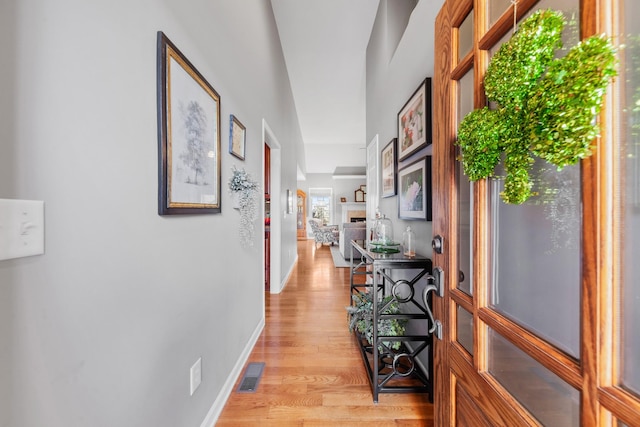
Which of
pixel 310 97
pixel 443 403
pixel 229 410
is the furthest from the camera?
pixel 310 97

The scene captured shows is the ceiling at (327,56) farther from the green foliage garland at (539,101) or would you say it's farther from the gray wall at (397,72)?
the green foliage garland at (539,101)

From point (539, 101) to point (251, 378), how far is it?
213 cm

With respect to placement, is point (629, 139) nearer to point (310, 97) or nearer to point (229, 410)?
point (229, 410)

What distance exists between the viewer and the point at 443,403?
995 mm

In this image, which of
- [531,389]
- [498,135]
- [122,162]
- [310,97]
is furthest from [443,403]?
[310,97]

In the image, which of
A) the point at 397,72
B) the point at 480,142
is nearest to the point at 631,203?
the point at 480,142

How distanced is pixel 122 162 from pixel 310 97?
202 inches

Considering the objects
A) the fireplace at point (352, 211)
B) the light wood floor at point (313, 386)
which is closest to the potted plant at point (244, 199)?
the light wood floor at point (313, 386)

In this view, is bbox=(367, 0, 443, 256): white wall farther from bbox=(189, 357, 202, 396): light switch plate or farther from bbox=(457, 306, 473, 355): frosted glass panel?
bbox=(189, 357, 202, 396): light switch plate

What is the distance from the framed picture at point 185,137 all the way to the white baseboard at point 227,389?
43.3 inches

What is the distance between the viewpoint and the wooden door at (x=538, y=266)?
453 mm

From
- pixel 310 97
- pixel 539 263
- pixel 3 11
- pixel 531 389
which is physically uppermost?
pixel 310 97

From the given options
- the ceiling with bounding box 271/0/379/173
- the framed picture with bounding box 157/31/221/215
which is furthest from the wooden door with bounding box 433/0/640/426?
the ceiling with bounding box 271/0/379/173

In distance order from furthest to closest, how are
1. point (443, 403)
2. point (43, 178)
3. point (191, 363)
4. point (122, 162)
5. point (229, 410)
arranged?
1. point (229, 410)
2. point (191, 363)
3. point (443, 403)
4. point (122, 162)
5. point (43, 178)
